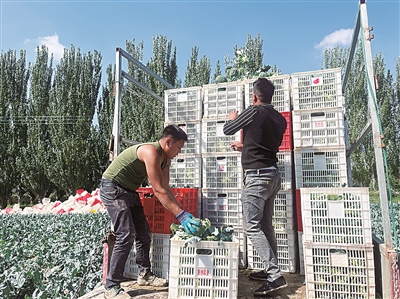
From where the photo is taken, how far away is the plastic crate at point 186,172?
144 inches

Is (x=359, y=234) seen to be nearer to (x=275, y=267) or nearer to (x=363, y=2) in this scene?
(x=275, y=267)

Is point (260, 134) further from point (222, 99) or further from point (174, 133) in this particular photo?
point (222, 99)

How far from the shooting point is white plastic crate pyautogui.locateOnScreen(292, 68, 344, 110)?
10.6ft

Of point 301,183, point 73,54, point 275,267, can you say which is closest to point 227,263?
point 275,267

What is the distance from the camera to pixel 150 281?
9.43 ft

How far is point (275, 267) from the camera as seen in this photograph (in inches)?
97.8

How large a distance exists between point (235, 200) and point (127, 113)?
45.1 feet

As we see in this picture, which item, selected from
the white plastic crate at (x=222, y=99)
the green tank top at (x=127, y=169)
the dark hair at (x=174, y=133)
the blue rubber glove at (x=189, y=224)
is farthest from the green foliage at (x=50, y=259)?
the white plastic crate at (x=222, y=99)

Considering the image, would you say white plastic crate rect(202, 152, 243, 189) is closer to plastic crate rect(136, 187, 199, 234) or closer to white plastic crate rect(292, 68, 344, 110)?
plastic crate rect(136, 187, 199, 234)

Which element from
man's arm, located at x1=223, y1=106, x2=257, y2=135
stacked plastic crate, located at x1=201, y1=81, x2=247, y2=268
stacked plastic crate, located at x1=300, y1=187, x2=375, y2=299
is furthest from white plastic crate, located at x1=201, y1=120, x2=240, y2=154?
stacked plastic crate, located at x1=300, y1=187, x2=375, y2=299

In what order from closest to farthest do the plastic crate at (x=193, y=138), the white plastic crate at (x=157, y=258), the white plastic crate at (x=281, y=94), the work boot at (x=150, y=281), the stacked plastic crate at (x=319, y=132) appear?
1. the work boot at (x=150, y=281)
2. the white plastic crate at (x=157, y=258)
3. the stacked plastic crate at (x=319, y=132)
4. the white plastic crate at (x=281, y=94)
5. the plastic crate at (x=193, y=138)

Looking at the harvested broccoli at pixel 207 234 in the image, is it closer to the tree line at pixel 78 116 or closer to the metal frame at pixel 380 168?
the metal frame at pixel 380 168

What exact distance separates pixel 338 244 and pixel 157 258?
1783mm

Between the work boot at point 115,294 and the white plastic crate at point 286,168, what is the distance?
199cm
